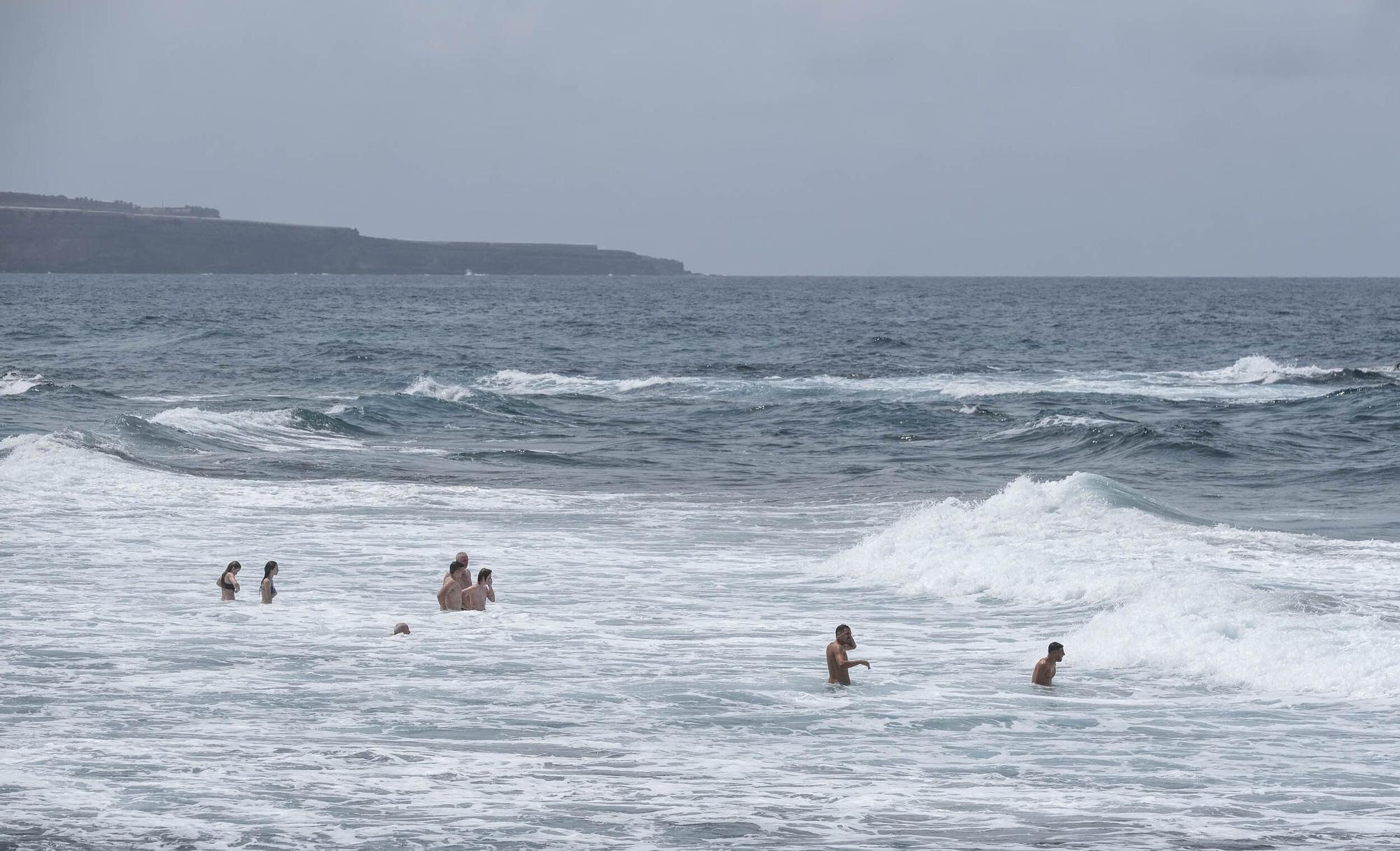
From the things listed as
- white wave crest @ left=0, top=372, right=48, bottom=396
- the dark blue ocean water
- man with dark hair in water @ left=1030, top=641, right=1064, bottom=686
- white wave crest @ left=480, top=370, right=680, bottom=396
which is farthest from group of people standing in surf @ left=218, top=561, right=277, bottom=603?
white wave crest @ left=480, top=370, right=680, bottom=396

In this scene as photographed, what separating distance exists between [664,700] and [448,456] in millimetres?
19394

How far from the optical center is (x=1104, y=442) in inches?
1291

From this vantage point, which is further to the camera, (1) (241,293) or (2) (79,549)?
(1) (241,293)

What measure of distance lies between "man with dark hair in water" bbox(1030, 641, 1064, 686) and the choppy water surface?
25 cm

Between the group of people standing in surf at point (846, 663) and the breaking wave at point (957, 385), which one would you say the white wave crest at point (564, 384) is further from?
the group of people standing in surf at point (846, 663)

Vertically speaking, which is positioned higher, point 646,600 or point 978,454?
point 978,454

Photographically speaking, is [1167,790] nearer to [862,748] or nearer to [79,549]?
[862,748]

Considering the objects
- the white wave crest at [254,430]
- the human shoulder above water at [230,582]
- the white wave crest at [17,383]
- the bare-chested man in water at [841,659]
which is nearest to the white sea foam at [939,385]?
the white wave crest at [254,430]

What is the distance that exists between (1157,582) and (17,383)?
3740 cm

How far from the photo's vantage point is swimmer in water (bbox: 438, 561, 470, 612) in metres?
16.0

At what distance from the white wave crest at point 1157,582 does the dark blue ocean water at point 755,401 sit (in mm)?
2645

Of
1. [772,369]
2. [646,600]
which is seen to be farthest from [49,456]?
[772,369]

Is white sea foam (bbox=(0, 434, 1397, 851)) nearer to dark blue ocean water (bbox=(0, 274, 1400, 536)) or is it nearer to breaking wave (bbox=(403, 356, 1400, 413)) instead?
dark blue ocean water (bbox=(0, 274, 1400, 536))

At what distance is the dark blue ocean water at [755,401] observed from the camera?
28.4 m
